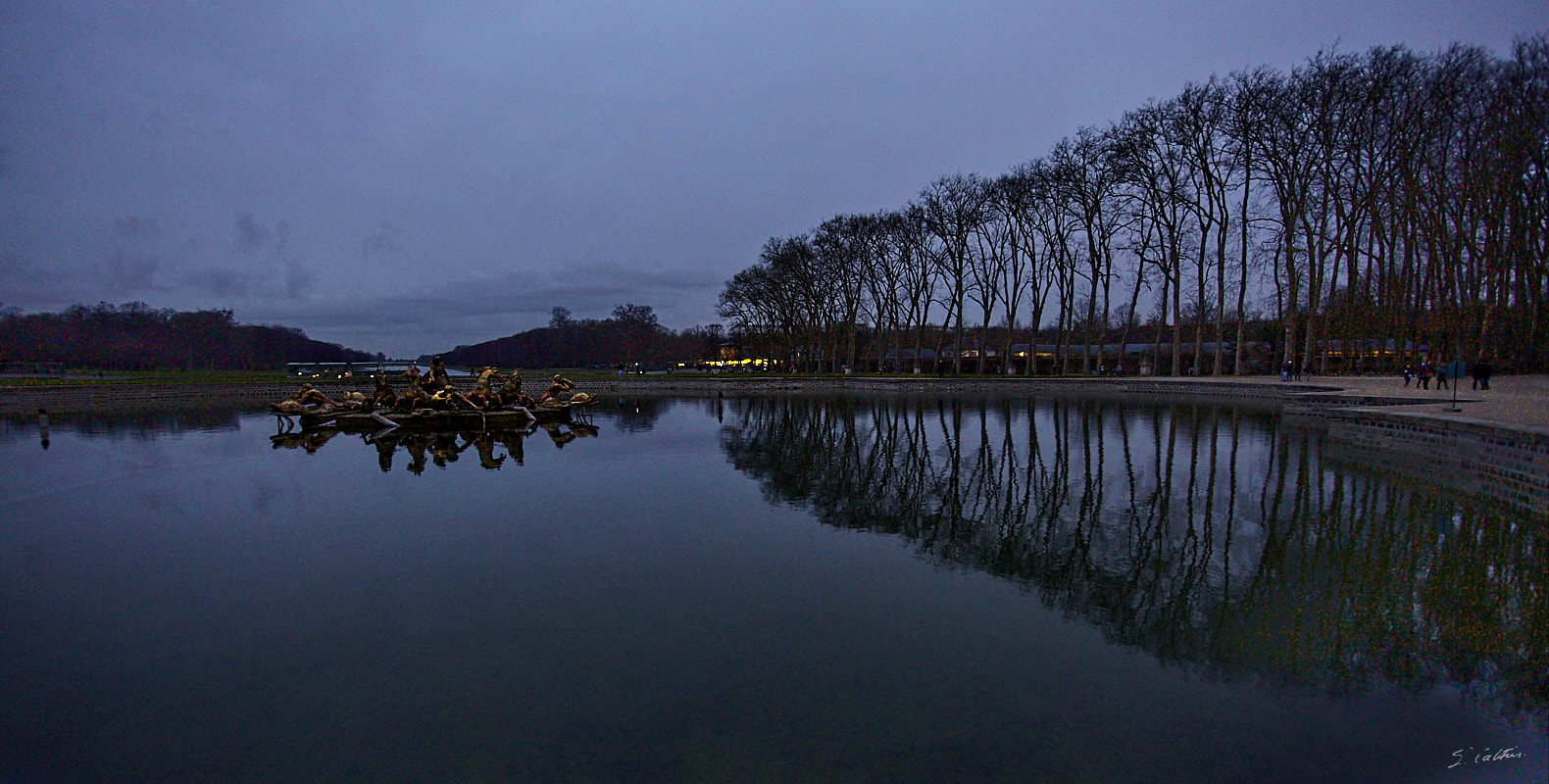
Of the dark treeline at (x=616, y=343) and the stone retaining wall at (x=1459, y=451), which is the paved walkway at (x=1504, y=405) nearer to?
the stone retaining wall at (x=1459, y=451)

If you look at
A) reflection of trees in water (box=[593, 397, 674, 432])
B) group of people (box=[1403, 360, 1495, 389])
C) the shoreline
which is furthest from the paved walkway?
reflection of trees in water (box=[593, 397, 674, 432])

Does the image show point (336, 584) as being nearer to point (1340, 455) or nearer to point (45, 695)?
point (45, 695)

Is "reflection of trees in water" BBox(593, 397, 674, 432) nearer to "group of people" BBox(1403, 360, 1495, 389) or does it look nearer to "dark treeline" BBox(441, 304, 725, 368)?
"group of people" BBox(1403, 360, 1495, 389)

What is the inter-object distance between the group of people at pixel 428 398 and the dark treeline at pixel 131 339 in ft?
246

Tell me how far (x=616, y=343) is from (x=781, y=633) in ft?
365

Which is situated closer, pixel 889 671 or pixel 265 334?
pixel 889 671

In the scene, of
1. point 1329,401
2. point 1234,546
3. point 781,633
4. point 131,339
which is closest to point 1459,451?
point 1234,546

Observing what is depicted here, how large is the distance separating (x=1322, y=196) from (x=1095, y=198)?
12.7 meters

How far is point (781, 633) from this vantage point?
220 inches

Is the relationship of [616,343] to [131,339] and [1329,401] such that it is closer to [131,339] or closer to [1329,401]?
[131,339]

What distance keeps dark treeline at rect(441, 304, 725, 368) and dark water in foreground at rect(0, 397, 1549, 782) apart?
84972 mm

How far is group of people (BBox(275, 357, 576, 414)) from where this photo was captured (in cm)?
2314

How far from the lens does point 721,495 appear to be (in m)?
11.2

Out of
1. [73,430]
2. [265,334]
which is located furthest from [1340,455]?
[265,334]
